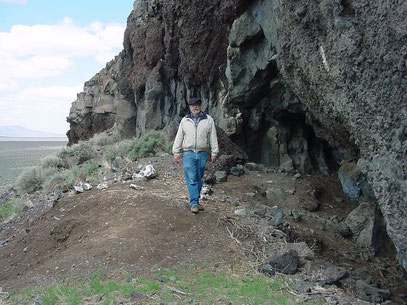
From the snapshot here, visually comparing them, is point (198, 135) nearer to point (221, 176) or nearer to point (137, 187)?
point (137, 187)

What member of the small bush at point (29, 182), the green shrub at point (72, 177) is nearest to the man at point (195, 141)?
the green shrub at point (72, 177)

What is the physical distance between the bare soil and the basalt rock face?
1698mm

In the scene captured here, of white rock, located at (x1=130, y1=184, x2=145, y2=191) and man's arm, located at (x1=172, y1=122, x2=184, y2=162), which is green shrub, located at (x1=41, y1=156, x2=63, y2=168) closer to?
white rock, located at (x1=130, y1=184, x2=145, y2=191)

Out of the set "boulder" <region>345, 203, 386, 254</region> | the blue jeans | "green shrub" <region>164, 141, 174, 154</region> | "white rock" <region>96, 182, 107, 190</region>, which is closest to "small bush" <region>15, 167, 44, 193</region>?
"green shrub" <region>164, 141, 174, 154</region>

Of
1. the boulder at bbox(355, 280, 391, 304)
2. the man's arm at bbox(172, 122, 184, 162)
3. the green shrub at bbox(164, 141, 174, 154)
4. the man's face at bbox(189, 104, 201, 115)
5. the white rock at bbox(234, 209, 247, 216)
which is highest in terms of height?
the man's face at bbox(189, 104, 201, 115)

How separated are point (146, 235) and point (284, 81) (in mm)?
6234

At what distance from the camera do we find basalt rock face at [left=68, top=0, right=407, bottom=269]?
6008 millimetres

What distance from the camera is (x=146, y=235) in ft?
23.2

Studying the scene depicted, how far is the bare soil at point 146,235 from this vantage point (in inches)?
260

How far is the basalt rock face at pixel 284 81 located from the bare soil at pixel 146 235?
5.57 feet

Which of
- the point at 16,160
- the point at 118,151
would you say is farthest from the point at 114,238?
the point at 16,160

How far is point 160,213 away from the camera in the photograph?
305 inches

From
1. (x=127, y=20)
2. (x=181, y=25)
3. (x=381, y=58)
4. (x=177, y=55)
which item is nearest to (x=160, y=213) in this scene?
(x=381, y=58)

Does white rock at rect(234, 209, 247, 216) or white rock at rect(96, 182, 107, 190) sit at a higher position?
white rock at rect(96, 182, 107, 190)
